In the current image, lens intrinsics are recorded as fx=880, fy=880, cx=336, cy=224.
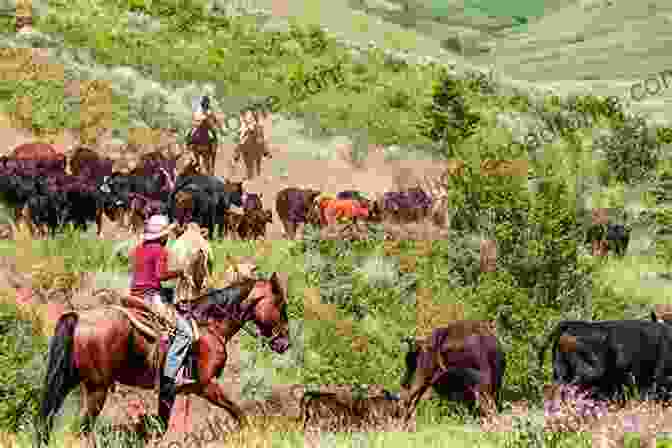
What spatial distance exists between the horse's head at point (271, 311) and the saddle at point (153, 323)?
1362mm

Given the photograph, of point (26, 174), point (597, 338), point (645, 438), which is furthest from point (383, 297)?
point (645, 438)

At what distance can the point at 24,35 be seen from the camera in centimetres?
3569

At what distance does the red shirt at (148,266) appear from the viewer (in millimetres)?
9836

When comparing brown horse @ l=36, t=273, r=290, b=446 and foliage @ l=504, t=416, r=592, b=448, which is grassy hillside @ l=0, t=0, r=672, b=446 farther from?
brown horse @ l=36, t=273, r=290, b=446

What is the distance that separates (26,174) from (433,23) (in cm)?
17398

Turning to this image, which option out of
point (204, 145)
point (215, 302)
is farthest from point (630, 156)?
point (215, 302)

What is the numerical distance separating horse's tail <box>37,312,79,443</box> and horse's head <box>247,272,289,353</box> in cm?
252

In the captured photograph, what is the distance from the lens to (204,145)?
29.7m

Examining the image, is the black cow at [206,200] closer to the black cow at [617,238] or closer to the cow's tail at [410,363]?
the cow's tail at [410,363]

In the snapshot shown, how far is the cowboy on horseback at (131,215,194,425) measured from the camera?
984 cm

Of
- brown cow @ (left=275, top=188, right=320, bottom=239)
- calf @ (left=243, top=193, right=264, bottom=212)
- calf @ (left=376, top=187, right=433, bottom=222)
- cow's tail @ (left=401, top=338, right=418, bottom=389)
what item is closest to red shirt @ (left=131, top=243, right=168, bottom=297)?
cow's tail @ (left=401, top=338, right=418, bottom=389)

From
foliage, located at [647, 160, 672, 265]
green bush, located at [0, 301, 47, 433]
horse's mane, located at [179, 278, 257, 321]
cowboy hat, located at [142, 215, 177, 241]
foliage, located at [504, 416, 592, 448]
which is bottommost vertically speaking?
foliage, located at [647, 160, 672, 265]

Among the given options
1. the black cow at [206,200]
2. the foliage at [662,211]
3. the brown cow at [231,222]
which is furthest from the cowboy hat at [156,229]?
the foliage at [662,211]

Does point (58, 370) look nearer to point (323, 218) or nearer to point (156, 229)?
point (156, 229)
